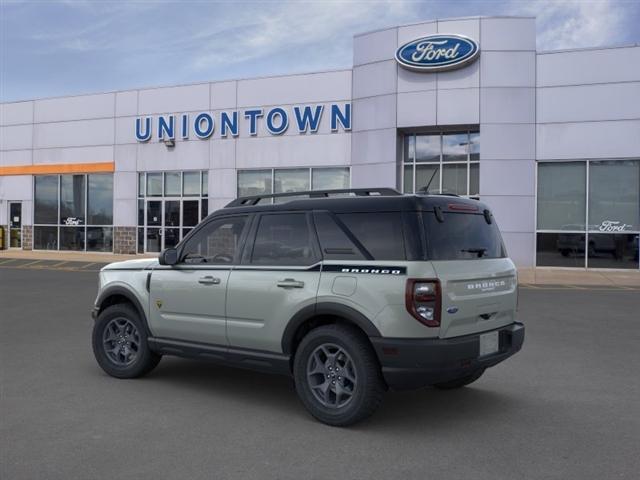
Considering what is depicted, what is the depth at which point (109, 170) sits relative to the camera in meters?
26.2

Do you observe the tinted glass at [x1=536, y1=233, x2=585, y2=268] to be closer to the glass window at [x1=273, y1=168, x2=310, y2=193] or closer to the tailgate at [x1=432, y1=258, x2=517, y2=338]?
the glass window at [x1=273, y1=168, x2=310, y2=193]

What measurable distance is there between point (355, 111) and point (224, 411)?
59.1 feet

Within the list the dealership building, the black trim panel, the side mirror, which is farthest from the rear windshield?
the dealership building

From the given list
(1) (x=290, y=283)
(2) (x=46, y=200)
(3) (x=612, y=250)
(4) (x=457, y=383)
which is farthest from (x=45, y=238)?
(4) (x=457, y=383)

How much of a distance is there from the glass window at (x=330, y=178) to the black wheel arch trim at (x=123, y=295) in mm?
16433

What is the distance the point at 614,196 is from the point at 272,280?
1763cm

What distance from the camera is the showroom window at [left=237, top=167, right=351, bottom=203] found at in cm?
2285

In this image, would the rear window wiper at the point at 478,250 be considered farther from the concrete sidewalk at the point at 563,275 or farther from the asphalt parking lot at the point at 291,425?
the concrete sidewalk at the point at 563,275

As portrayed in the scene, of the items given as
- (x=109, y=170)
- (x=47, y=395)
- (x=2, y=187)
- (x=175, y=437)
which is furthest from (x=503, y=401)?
(x=2, y=187)

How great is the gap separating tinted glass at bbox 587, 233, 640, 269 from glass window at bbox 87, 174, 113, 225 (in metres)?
18.7

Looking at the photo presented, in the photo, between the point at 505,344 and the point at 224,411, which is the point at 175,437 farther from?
the point at 505,344

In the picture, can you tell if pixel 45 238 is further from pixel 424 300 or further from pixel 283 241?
pixel 424 300

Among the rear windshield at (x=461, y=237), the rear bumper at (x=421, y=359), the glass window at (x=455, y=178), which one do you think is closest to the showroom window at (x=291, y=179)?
the glass window at (x=455, y=178)

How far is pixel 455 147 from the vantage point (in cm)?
2147
